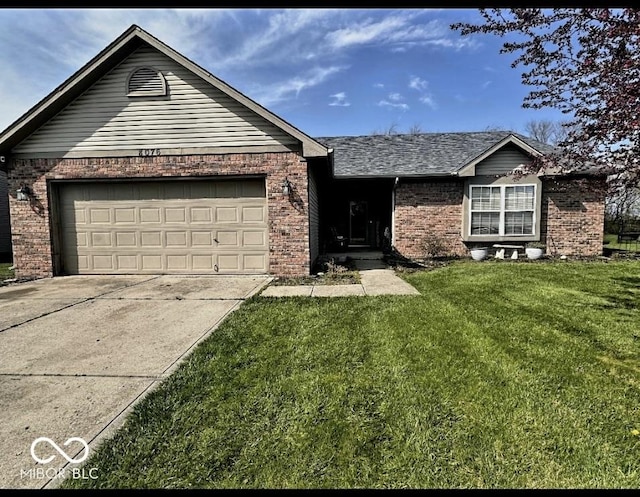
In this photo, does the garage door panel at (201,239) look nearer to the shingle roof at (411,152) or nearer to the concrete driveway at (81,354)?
the concrete driveway at (81,354)

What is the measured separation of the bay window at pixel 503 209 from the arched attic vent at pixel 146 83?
9837mm

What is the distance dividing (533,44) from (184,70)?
290 inches

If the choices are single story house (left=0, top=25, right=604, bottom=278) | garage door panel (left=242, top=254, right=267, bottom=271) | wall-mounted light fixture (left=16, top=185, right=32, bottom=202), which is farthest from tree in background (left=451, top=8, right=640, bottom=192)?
wall-mounted light fixture (left=16, top=185, right=32, bottom=202)

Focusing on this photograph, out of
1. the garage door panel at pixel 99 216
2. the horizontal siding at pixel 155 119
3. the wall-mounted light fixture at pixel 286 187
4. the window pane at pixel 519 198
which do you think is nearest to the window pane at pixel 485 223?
the window pane at pixel 519 198

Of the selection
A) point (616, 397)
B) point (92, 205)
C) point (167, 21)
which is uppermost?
point (167, 21)

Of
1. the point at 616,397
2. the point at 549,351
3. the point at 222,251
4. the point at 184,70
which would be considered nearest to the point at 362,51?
the point at 184,70

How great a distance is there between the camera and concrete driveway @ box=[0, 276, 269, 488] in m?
2.37

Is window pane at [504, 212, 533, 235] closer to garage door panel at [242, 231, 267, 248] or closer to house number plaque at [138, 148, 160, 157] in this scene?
garage door panel at [242, 231, 267, 248]

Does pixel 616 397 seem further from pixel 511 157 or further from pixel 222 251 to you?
pixel 511 157

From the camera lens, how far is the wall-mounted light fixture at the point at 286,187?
8.15 meters

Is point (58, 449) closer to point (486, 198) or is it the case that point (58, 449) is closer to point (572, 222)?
point (486, 198)

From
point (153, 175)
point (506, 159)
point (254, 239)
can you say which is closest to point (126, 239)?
point (153, 175)

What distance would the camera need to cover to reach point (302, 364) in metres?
3.56

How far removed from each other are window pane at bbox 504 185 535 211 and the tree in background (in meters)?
6.82
